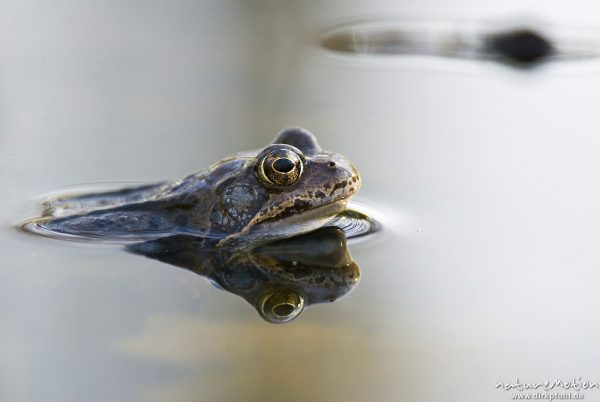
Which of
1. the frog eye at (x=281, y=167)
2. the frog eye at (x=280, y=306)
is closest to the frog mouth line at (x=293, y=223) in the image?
the frog eye at (x=281, y=167)

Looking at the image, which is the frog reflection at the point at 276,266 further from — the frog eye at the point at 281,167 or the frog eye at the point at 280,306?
the frog eye at the point at 281,167


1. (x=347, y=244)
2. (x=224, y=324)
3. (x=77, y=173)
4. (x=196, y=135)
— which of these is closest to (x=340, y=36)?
(x=196, y=135)

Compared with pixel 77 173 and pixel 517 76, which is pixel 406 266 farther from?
pixel 517 76

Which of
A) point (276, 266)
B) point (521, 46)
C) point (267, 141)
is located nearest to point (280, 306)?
point (276, 266)

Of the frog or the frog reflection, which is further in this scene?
the frog

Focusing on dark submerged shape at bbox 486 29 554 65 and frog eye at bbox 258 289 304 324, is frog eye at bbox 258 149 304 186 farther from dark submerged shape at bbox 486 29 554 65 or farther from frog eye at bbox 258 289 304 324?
dark submerged shape at bbox 486 29 554 65

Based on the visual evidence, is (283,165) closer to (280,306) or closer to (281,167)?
(281,167)

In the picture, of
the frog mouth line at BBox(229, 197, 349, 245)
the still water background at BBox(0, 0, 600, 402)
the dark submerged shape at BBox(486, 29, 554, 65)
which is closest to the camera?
the still water background at BBox(0, 0, 600, 402)

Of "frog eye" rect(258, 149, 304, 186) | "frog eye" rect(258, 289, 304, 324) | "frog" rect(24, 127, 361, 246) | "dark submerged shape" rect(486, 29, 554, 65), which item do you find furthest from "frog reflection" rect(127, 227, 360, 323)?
"dark submerged shape" rect(486, 29, 554, 65)
